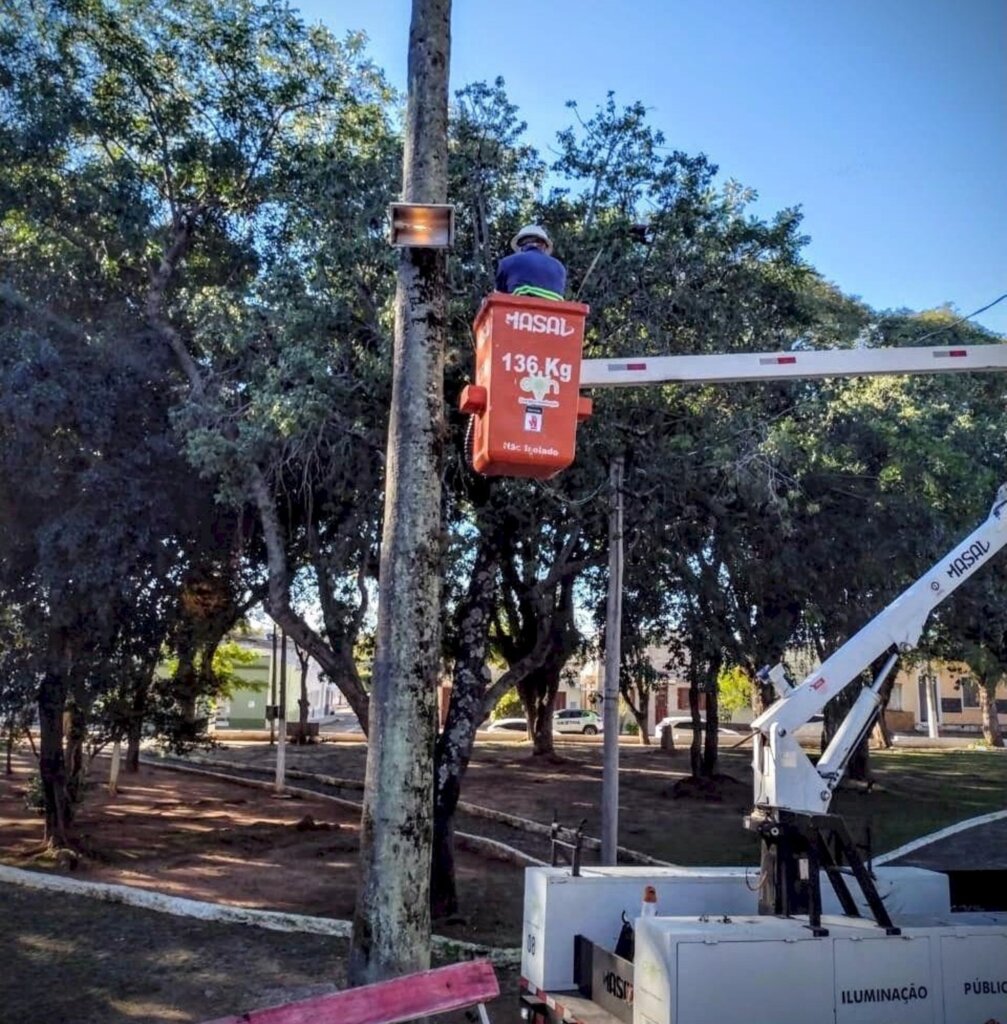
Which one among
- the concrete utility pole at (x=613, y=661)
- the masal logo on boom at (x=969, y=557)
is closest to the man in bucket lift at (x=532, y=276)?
the masal logo on boom at (x=969, y=557)

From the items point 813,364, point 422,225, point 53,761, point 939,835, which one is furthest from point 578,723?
point 422,225

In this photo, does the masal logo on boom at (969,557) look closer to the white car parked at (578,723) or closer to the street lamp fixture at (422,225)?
the street lamp fixture at (422,225)

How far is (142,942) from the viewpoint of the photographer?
1116cm

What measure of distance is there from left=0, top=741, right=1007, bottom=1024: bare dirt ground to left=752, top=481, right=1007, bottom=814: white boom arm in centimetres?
330

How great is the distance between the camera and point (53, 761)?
1543cm

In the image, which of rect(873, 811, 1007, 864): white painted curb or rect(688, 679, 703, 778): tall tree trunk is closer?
rect(873, 811, 1007, 864): white painted curb

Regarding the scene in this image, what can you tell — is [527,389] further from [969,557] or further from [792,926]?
[969,557]

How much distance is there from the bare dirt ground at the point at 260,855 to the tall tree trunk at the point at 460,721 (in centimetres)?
59

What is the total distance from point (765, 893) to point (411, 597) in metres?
3.09

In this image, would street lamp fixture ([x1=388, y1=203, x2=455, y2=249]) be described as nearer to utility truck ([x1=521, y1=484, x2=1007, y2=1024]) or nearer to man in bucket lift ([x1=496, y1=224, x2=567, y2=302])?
man in bucket lift ([x1=496, y1=224, x2=567, y2=302])

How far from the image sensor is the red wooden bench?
4.95 m

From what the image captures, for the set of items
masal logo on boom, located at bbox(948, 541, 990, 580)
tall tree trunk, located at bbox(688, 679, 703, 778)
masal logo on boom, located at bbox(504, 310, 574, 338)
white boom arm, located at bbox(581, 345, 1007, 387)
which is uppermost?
white boom arm, located at bbox(581, 345, 1007, 387)

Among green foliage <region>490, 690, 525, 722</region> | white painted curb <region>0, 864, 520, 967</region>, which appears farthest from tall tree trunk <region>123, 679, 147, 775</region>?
green foliage <region>490, 690, 525, 722</region>

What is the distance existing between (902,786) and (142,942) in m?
21.4
